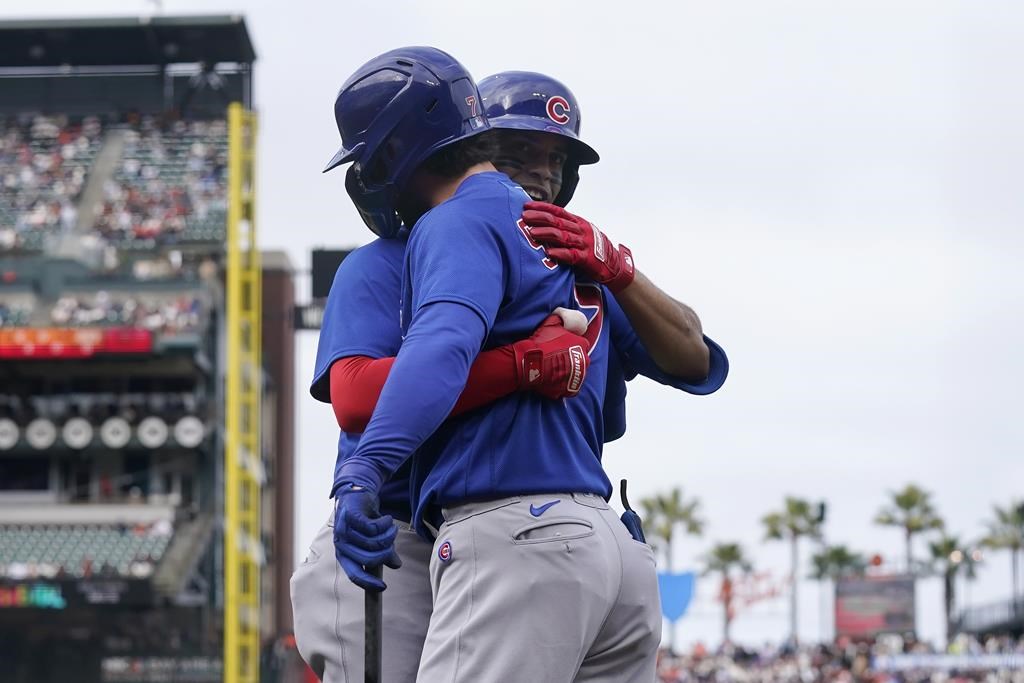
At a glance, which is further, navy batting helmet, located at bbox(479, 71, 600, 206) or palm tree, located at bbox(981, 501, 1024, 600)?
palm tree, located at bbox(981, 501, 1024, 600)

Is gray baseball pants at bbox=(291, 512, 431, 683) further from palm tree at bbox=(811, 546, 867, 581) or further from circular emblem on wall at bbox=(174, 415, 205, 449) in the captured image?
palm tree at bbox=(811, 546, 867, 581)

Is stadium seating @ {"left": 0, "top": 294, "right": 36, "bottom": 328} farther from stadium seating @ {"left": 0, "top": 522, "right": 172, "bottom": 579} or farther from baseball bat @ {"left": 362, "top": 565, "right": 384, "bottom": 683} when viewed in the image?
baseball bat @ {"left": 362, "top": 565, "right": 384, "bottom": 683}

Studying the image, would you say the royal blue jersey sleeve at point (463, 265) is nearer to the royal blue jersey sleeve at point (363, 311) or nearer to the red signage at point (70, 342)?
the royal blue jersey sleeve at point (363, 311)

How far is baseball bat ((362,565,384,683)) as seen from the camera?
3.25 m

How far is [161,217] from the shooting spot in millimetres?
41750

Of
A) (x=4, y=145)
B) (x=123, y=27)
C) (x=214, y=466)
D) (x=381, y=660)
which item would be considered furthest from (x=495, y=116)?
(x=123, y=27)

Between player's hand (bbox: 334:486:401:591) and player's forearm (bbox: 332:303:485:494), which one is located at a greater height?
player's forearm (bbox: 332:303:485:494)

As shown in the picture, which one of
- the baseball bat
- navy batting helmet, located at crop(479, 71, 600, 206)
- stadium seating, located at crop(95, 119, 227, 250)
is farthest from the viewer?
stadium seating, located at crop(95, 119, 227, 250)

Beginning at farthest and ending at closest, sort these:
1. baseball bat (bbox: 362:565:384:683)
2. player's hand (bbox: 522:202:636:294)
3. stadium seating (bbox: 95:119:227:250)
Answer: stadium seating (bbox: 95:119:227:250) < player's hand (bbox: 522:202:636:294) < baseball bat (bbox: 362:565:384:683)

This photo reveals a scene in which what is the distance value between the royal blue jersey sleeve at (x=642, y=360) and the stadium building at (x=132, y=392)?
95.3 ft

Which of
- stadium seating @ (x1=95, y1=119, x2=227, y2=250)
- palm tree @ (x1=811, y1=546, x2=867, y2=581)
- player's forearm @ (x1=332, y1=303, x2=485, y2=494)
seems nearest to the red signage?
stadium seating @ (x1=95, y1=119, x2=227, y2=250)

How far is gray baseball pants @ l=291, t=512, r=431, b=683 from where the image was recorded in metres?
3.51

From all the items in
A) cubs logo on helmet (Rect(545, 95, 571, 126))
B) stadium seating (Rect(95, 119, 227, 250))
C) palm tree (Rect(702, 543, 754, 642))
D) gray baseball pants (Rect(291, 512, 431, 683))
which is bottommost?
palm tree (Rect(702, 543, 754, 642))

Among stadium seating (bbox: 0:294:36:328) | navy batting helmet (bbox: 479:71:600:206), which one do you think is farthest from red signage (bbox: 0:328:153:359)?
navy batting helmet (bbox: 479:71:600:206)
